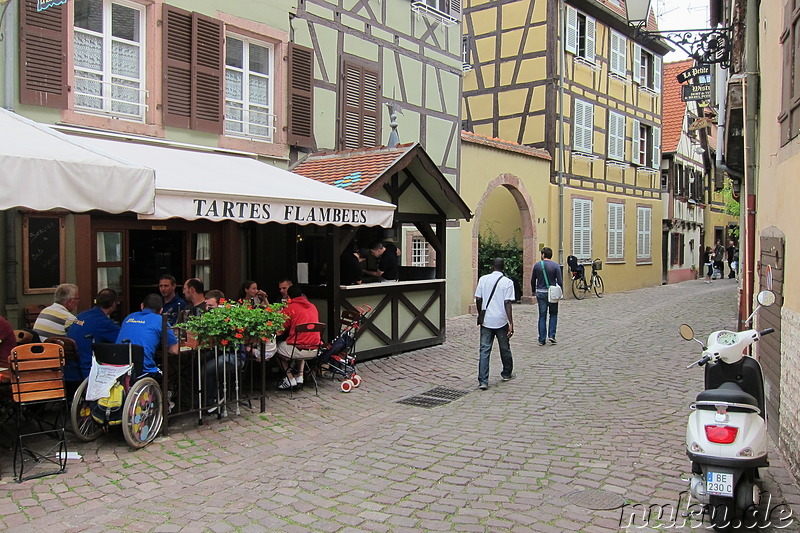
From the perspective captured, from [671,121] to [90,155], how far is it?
27.6 meters

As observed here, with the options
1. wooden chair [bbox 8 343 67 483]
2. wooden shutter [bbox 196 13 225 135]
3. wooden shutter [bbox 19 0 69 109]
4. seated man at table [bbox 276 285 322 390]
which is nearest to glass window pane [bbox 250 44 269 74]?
wooden shutter [bbox 196 13 225 135]

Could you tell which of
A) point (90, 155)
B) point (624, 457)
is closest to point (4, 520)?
point (90, 155)

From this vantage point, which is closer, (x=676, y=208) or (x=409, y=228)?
(x=409, y=228)

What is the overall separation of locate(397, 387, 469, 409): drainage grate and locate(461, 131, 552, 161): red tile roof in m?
8.62

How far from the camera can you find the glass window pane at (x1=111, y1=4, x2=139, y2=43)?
28.3 feet

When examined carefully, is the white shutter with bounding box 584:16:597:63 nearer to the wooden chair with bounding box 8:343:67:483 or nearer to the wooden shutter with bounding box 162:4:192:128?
the wooden shutter with bounding box 162:4:192:128

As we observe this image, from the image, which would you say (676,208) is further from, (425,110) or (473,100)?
(425,110)

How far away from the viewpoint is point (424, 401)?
7699 mm

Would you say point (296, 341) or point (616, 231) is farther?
point (616, 231)

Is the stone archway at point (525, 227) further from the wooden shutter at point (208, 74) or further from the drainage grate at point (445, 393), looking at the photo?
the drainage grate at point (445, 393)

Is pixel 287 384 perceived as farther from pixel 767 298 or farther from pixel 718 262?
pixel 718 262

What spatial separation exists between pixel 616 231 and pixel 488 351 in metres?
16.2

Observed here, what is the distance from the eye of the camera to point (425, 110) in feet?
45.7

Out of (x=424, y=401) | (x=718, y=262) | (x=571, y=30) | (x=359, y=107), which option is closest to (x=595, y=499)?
(x=424, y=401)
